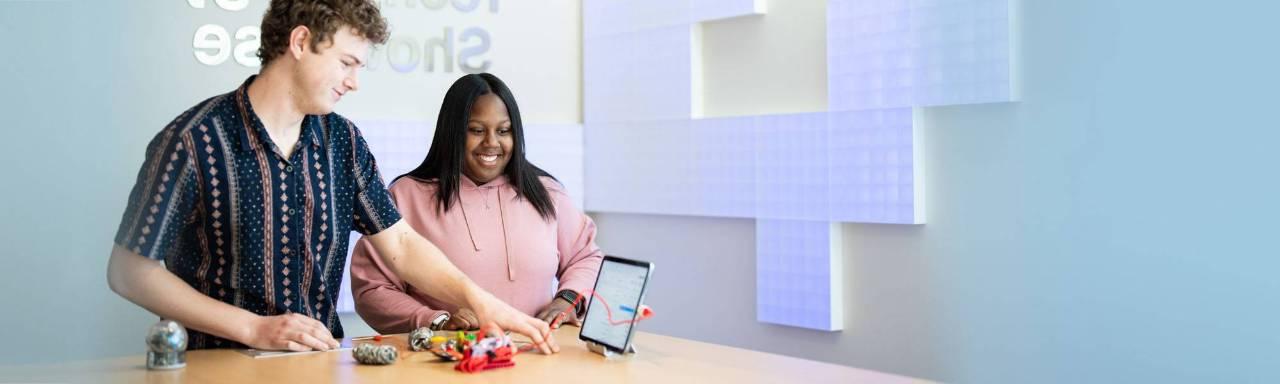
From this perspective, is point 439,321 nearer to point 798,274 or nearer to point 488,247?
point 488,247

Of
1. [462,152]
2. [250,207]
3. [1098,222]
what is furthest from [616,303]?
[1098,222]

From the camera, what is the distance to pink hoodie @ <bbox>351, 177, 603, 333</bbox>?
3273 millimetres

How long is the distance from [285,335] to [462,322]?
1.93 feet

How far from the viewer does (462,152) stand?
11.4 feet

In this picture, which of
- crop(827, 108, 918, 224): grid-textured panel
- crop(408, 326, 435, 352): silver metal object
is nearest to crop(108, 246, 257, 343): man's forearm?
crop(408, 326, 435, 352): silver metal object

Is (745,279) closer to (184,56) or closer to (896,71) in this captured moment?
(896,71)

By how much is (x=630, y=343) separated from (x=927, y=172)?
1.88m

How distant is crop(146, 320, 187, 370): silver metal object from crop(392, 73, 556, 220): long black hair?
3.67ft

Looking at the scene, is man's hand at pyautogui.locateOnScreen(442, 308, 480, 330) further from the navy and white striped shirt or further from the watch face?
the navy and white striped shirt

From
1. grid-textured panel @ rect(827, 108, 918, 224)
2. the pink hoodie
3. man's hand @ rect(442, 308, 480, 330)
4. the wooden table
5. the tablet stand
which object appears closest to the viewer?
the wooden table

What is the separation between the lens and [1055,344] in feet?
12.6

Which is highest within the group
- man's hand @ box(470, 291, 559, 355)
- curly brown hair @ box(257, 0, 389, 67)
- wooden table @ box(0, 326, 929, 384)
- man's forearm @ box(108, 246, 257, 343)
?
curly brown hair @ box(257, 0, 389, 67)

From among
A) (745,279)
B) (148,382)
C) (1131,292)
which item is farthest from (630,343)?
(745,279)

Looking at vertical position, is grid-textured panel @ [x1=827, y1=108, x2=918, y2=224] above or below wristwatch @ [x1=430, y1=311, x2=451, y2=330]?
above
